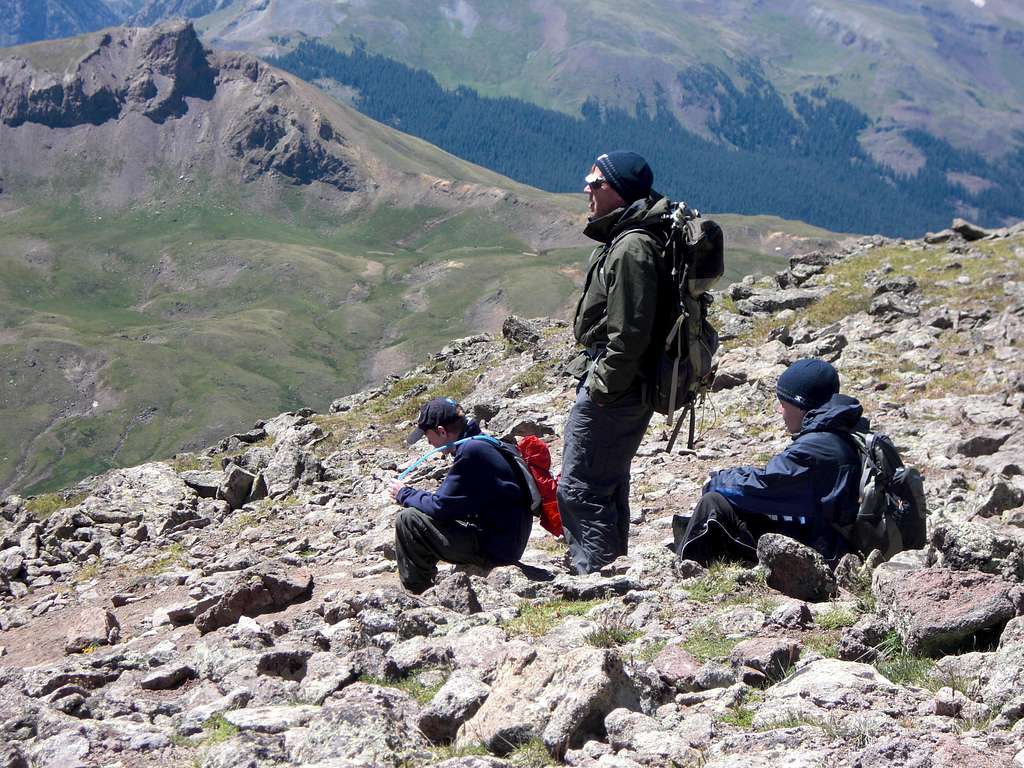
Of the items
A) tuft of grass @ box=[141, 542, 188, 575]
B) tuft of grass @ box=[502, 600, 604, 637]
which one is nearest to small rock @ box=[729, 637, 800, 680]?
tuft of grass @ box=[502, 600, 604, 637]

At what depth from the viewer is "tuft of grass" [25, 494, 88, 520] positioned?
2383cm

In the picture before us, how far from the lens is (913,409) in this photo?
650 inches

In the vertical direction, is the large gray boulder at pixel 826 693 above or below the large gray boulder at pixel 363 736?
above

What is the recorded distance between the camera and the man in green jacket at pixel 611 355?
906 cm

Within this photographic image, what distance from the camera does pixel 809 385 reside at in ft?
29.8

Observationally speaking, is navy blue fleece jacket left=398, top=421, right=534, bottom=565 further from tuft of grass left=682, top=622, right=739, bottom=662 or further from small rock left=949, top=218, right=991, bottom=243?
small rock left=949, top=218, right=991, bottom=243

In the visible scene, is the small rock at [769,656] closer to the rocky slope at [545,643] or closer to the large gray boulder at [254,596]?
the rocky slope at [545,643]

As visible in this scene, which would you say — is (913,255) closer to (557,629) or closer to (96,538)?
(96,538)

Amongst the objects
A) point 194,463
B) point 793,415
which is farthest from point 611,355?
point 194,463

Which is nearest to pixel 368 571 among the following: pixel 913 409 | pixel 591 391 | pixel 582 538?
pixel 582 538

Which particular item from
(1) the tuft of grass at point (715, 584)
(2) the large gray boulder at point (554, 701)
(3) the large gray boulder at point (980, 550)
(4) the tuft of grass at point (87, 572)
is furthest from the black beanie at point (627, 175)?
(4) the tuft of grass at point (87, 572)

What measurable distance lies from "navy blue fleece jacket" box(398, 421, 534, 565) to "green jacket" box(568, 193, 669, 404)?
3.84 ft

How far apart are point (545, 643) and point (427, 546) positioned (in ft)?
9.78

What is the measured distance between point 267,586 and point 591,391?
3.55m
